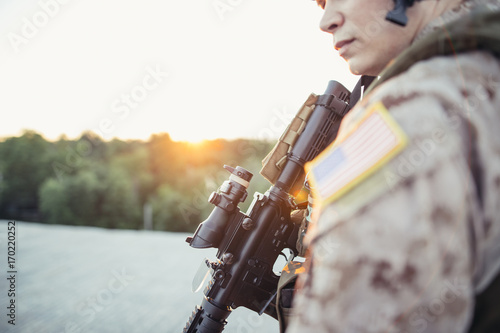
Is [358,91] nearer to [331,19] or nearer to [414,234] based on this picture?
[331,19]

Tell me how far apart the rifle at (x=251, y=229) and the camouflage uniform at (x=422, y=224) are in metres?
1.24

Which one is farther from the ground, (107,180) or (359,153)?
(359,153)

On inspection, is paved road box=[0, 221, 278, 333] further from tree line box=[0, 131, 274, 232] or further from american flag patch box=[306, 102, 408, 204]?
tree line box=[0, 131, 274, 232]

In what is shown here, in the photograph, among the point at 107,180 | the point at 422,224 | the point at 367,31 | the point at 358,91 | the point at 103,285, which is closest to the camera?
the point at 422,224

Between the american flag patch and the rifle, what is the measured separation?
1.18m

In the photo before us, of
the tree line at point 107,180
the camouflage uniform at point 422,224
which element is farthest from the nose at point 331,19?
the tree line at point 107,180

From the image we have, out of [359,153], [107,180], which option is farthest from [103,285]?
[107,180]

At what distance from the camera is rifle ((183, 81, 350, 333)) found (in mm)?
1785

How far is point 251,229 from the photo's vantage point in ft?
5.94

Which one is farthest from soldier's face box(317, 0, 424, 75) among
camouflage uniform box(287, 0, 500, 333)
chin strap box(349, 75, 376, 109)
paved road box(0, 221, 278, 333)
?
paved road box(0, 221, 278, 333)

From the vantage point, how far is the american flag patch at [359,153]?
54 centimetres

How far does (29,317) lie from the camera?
3148mm

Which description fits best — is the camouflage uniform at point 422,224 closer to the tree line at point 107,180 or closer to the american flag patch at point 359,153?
the american flag patch at point 359,153

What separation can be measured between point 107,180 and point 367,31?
188 ft
